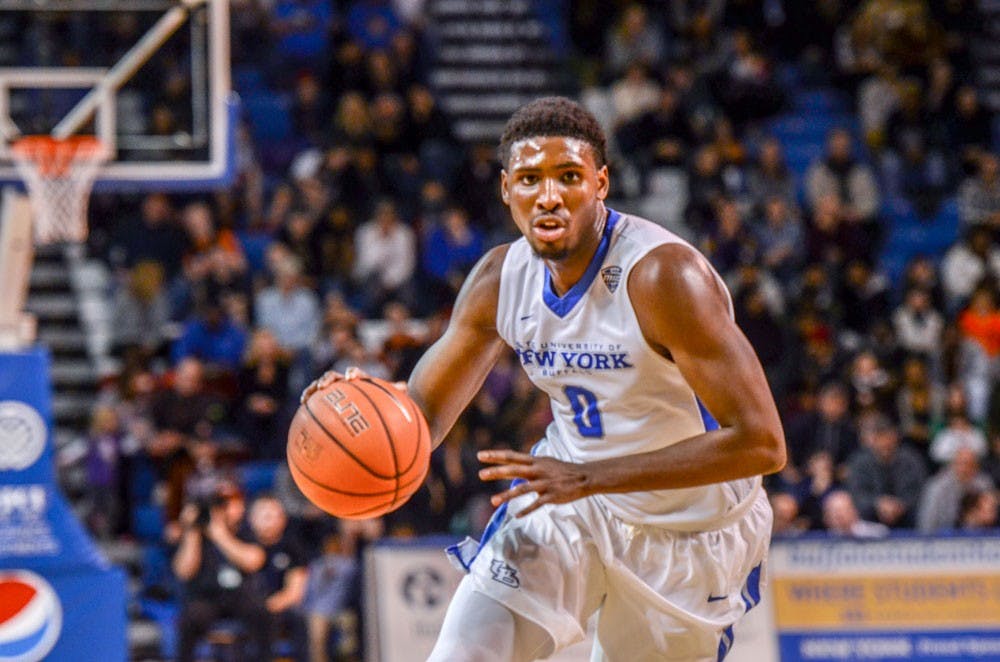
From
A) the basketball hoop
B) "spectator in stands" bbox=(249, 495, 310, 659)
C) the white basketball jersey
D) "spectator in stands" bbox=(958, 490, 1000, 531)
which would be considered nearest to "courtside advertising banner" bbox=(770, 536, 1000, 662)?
"spectator in stands" bbox=(958, 490, 1000, 531)

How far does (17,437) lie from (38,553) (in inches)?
23.6

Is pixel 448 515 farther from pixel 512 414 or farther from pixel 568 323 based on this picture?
pixel 568 323

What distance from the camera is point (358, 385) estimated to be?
418 centimetres

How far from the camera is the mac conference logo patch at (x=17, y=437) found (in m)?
7.62

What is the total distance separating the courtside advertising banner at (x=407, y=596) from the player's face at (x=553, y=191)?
462 centimetres

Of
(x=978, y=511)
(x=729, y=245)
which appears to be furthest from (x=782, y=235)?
(x=978, y=511)

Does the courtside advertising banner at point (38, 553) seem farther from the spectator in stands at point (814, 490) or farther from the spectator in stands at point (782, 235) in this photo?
the spectator in stands at point (782, 235)

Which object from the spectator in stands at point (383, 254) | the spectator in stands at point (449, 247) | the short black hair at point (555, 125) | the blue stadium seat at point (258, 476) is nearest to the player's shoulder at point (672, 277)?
the short black hair at point (555, 125)

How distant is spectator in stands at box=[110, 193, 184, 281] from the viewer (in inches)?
471

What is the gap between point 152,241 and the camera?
39.3 feet

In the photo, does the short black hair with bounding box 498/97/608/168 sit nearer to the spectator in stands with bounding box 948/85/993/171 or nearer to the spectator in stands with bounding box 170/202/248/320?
the spectator in stands with bounding box 170/202/248/320

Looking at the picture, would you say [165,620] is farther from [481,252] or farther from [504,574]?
[504,574]

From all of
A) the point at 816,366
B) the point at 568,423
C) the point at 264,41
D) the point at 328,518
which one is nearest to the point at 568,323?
the point at 568,423

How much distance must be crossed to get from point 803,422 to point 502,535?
22.7 feet
